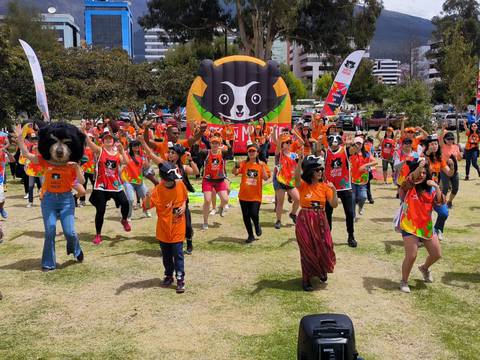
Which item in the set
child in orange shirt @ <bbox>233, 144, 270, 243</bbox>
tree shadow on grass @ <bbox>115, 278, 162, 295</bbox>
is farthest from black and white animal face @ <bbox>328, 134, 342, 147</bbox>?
tree shadow on grass @ <bbox>115, 278, 162, 295</bbox>

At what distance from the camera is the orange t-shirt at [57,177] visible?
6512 mm

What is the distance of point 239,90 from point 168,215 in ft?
50.1

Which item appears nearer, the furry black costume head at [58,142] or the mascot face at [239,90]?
the furry black costume head at [58,142]

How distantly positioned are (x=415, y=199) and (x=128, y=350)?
11.2ft

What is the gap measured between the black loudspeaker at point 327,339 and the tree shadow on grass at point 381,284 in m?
2.78

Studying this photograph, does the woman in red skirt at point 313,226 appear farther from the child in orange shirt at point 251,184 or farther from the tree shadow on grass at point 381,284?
the child in orange shirt at point 251,184

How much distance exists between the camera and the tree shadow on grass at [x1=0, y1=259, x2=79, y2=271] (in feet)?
22.3

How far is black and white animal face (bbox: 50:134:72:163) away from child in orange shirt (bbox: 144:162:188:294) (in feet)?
4.46

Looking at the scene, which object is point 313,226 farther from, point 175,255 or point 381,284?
point 175,255

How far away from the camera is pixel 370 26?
103 ft

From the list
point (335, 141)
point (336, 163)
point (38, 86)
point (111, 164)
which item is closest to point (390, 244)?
point (336, 163)

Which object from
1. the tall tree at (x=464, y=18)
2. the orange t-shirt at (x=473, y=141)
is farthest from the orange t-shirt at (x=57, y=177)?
the tall tree at (x=464, y=18)

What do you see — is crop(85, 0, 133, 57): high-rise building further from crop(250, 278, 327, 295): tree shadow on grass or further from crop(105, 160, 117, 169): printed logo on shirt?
crop(250, 278, 327, 295): tree shadow on grass

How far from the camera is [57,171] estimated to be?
6504 millimetres
